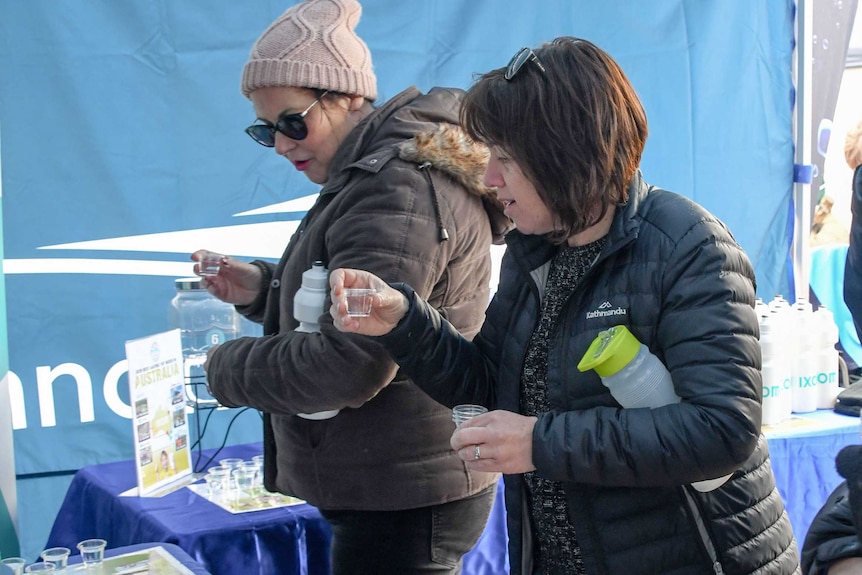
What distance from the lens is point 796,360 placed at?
9.93 ft

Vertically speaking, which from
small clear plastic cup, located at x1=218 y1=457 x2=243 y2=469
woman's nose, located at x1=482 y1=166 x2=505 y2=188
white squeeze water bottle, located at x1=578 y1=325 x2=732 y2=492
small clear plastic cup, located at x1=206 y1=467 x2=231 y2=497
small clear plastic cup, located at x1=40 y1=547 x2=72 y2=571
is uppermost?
woman's nose, located at x1=482 y1=166 x2=505 y2=188

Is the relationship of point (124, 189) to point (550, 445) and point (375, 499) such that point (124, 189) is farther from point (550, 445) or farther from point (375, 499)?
point (550, 445)

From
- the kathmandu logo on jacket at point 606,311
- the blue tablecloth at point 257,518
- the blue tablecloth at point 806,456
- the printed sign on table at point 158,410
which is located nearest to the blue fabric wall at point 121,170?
the blue tablecloth at point 257,518

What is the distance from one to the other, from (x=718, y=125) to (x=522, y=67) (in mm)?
3077

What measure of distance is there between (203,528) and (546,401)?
99cm

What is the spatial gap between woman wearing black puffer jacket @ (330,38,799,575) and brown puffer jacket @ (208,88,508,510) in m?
0.25

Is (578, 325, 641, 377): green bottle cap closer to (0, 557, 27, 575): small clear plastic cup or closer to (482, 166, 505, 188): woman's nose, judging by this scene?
(482, 166, 505, 188): woman's nose

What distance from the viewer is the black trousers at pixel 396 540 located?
1877 mm

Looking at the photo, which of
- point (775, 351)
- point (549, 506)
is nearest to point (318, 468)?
point (549, 506)

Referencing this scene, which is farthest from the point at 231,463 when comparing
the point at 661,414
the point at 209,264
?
the point at 661,414

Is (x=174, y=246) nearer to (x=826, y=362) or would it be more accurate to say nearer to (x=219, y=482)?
(x=219, y=482)

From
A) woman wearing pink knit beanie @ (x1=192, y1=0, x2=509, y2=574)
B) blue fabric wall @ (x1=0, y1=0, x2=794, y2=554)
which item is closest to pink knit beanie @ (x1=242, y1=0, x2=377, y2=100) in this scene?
woman wearing pink knit beanie @ (x1=192, y1=0, x2=509, y2=574)

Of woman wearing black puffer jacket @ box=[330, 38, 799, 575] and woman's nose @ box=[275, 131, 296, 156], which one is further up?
woman's nose @ box=[275, 131, 296, 156]

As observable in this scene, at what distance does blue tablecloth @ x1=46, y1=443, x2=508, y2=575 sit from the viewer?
2.09m
